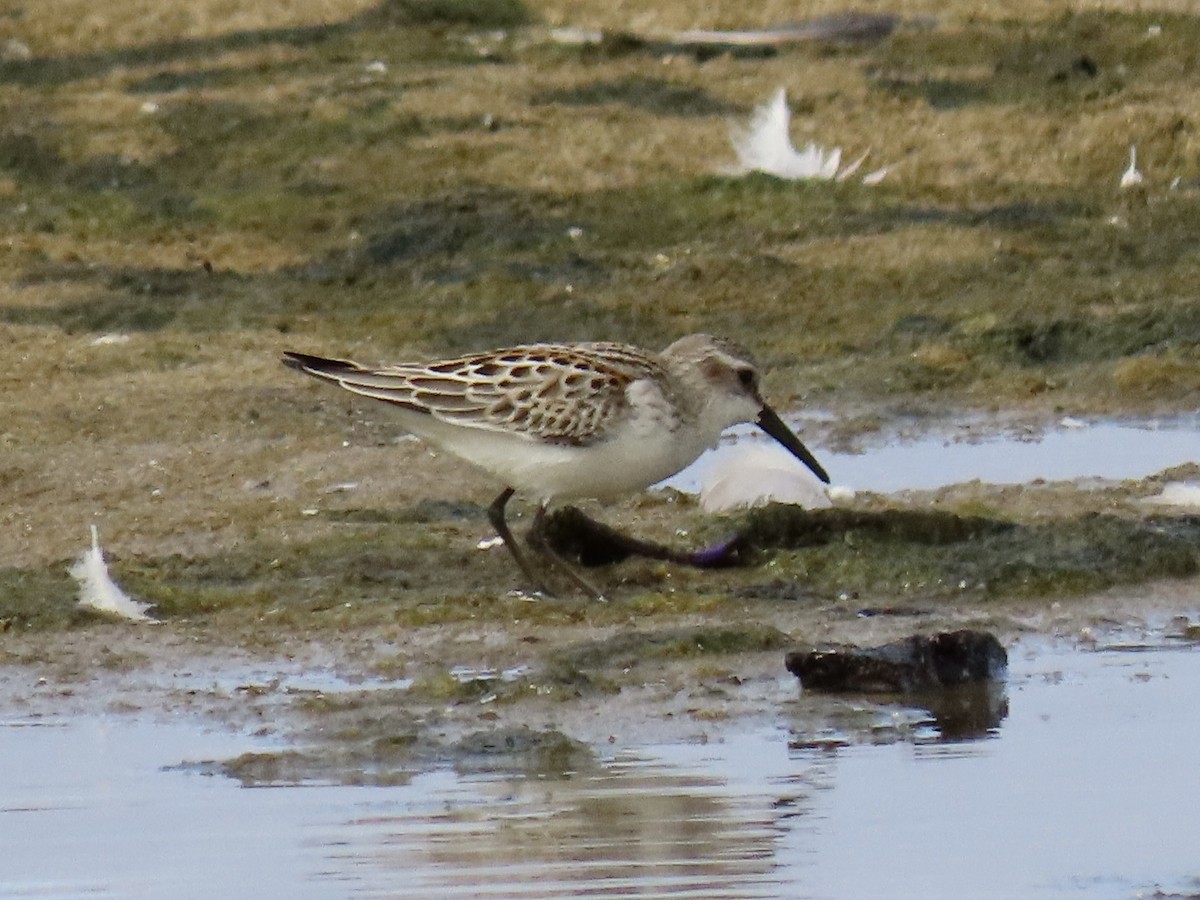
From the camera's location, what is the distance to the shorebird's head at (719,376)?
788cm

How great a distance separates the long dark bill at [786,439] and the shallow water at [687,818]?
227 centimetres

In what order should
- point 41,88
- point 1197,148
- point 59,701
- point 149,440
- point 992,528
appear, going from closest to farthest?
point 59,701
point 992,528
point 149,440
point 1197,148
point 41,88

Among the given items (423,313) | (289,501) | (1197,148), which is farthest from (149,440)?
(1197,148)

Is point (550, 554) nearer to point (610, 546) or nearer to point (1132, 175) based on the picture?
point (610, 546)

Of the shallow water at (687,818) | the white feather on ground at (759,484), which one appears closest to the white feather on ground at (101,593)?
the shallow water at (687,818)

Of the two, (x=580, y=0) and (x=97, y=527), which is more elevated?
(x=580, y=0)

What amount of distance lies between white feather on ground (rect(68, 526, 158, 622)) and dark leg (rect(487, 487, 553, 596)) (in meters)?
1.05

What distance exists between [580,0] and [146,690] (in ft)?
35.6

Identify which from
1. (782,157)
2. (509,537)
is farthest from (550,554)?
(782,157)

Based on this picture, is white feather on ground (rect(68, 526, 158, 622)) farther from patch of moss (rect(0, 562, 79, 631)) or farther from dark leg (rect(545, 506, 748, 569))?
dark leg (rect(545, 506, 748, 569))

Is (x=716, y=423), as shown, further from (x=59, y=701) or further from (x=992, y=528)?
(x=59, y=701)

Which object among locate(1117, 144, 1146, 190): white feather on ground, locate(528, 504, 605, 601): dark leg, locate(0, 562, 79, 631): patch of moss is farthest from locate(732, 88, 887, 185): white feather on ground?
locate(0, 562, 79, 631): patch of moss

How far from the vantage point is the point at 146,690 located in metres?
6.55

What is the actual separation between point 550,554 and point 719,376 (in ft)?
2.64
